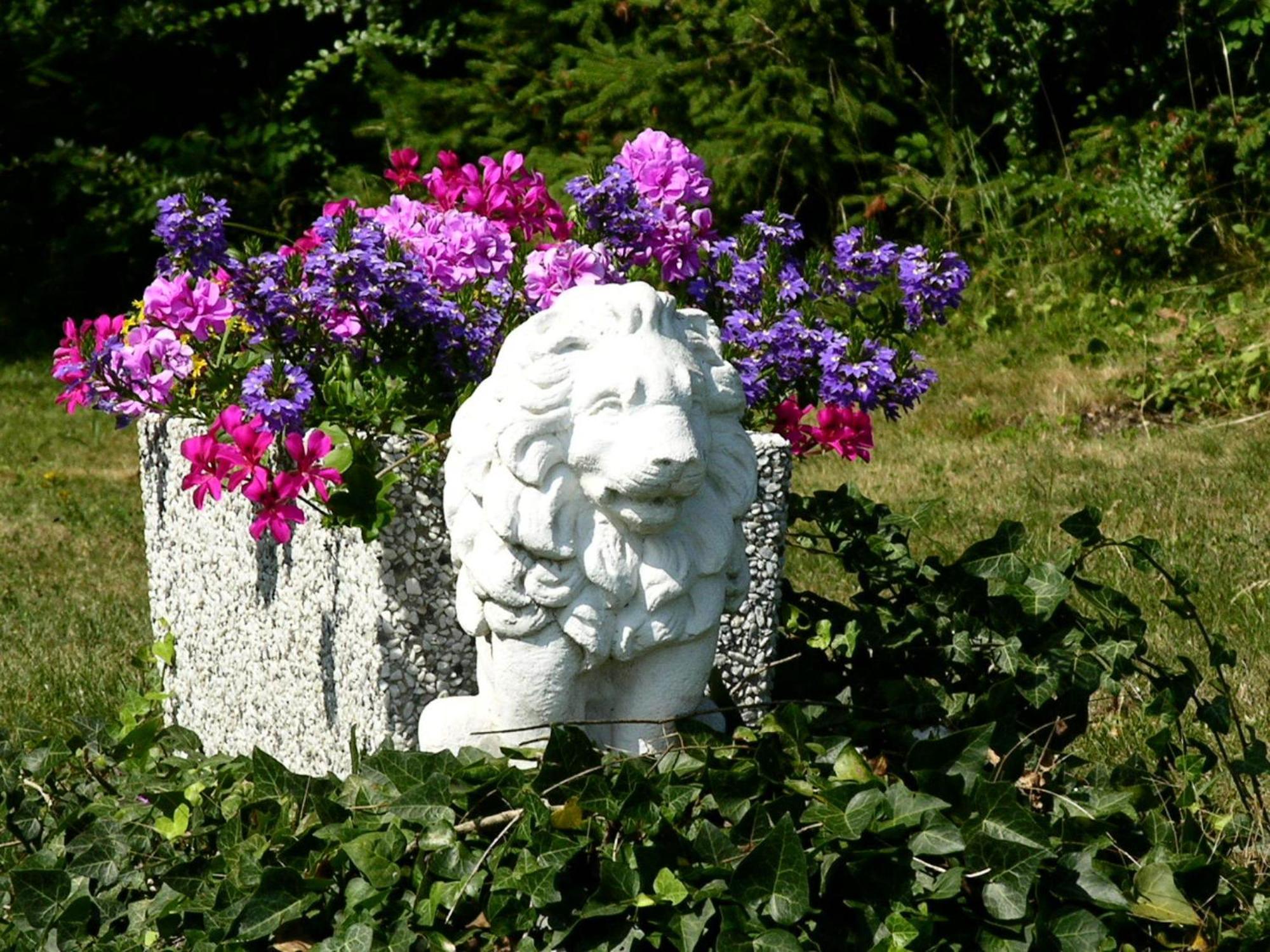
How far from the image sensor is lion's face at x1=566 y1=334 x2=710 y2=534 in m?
2.44

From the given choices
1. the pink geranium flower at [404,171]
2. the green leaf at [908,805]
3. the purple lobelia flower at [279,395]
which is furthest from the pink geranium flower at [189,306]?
the green leaf at [908,805]

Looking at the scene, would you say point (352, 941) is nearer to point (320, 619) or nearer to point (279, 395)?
point (320, 619)

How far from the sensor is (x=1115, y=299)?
823 centimetres

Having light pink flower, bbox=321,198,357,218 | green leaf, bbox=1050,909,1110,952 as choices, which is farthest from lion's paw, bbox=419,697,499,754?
light pink flower, bbox=321,198,357,218

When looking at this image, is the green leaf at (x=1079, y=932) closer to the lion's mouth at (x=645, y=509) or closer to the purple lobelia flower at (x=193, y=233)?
the lion's mouth at (x=645, y=509)

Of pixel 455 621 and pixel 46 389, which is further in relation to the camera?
pixel 46 389

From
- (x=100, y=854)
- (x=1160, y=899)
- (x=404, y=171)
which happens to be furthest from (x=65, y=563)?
(x=1160, y=899)

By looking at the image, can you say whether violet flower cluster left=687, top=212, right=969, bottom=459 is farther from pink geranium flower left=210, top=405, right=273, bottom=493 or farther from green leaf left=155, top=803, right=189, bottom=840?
green leaf left=155, top=803, right=189, bottom=840

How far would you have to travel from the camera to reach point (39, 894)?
8.59ft

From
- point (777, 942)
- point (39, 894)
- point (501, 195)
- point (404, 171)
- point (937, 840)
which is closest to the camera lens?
point (777, 942)

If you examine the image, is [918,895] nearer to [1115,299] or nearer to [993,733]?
[993,733]

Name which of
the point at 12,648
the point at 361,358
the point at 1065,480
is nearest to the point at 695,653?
the point at 361,358

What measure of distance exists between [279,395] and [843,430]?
1141 mm

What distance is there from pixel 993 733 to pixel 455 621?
99 centimetres
